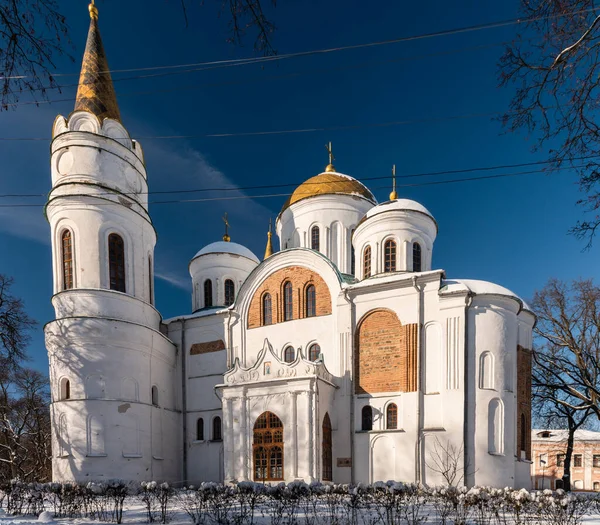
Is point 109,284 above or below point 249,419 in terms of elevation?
above

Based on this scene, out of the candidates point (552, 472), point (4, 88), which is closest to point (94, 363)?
point (4, 88)

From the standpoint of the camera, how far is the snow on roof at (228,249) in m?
28.0

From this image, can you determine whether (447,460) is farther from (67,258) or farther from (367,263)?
(67,258)

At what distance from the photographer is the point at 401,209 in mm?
21781

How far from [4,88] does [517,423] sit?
63.9 feet

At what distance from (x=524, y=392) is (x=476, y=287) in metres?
4.92

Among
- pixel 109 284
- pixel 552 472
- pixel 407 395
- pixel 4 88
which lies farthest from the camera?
pixel 552 472

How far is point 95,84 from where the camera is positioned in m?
22.5

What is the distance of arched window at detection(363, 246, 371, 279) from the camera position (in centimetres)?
2250

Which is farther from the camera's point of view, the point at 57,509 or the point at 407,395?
the point at 407,395

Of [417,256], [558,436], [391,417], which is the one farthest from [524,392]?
[558,436]

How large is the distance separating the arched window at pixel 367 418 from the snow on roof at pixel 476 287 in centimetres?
571

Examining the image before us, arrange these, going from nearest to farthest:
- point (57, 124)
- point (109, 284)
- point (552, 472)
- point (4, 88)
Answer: point (4, 88) < point (109, 284) < point (57, 124) < point (552, 472)

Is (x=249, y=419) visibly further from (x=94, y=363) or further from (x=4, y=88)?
(x=4, y=88)
